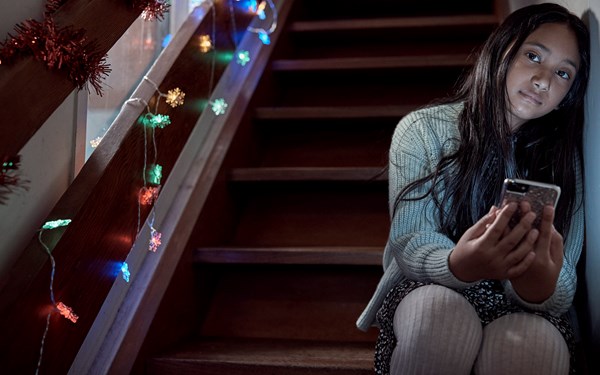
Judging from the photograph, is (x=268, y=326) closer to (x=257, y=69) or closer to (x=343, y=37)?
(x=257, y=69)

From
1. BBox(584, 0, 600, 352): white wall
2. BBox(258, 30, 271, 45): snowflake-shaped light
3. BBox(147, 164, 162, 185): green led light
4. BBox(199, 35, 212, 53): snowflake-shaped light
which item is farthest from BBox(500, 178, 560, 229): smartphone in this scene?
BBox(258, 30, 271, 45): snowflake-shaped light

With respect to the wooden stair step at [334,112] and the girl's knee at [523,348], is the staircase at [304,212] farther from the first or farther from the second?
the girl's knee at [523,348]

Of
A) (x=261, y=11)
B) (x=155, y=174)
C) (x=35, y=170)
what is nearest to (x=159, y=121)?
(x=155, y=174)

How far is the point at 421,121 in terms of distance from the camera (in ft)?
5.09

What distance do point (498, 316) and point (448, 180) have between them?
12.1 inches

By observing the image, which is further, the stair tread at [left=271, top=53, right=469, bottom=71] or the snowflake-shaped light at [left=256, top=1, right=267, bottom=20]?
the snowflake-shaped light at [left=256, top=1, right=267, bottom=20]

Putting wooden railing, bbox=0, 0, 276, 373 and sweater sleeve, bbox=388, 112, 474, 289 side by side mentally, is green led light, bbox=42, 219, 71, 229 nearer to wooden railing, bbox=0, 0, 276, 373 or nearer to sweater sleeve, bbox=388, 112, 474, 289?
wooden railing, bbox=0, 0, 276, 373

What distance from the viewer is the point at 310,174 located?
210 centimetres

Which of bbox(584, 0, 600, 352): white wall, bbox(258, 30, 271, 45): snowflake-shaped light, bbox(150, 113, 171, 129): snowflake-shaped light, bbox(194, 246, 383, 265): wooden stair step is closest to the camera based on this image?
bbox(584, 0, 600, 352): white wall

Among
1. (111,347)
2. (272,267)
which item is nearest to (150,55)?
(272,267)

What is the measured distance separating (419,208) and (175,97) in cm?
65

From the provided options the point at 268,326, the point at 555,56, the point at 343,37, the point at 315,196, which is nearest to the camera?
the point at 555,56

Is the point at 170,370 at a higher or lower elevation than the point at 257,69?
lower

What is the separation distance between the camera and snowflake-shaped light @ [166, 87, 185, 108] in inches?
68.7
